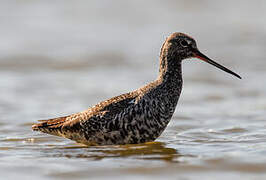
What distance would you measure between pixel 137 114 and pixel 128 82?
6819 millimetres

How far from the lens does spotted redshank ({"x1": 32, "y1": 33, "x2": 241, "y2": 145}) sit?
10.0 m

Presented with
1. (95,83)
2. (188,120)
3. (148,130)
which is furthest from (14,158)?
(95,83)

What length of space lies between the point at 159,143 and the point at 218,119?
2.47 meters

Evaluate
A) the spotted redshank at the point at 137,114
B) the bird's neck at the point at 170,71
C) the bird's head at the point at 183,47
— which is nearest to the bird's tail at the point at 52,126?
the spotted redshank at the point at 137,114

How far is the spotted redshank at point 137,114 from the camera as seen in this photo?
10016 mm

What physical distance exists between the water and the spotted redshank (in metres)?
0.29

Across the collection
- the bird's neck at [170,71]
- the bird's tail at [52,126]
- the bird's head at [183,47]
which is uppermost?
the bird's head at [183,47]

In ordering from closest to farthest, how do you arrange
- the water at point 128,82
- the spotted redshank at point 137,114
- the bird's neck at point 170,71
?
the water at point 128,82
the spotted redshank at point 137,114
the bird's neck at point 170,71

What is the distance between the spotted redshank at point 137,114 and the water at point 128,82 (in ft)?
0.94

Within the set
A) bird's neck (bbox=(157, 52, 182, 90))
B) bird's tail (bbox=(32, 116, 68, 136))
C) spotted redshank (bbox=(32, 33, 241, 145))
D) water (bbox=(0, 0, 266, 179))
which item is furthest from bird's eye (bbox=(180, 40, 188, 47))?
bird's tail (bbox=(32, 116, 68, 136))

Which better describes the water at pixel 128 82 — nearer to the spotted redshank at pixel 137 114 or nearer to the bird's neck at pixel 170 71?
the spotted redshank at pixel 137 114

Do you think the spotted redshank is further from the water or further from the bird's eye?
the water

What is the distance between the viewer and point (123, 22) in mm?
24750

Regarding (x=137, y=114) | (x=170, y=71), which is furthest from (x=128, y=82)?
(x=137, y=114)
